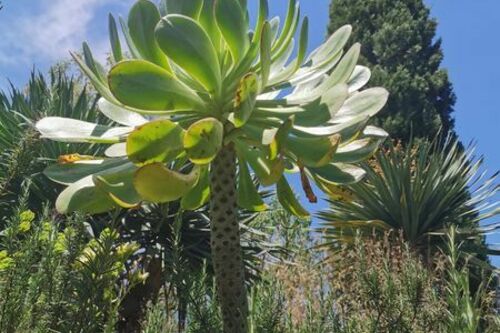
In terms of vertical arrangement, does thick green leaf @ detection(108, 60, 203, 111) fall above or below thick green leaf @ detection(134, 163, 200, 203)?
above

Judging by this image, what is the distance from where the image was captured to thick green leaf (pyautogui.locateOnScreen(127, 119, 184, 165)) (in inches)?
105

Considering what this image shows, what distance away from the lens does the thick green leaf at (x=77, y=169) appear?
318 centimetres

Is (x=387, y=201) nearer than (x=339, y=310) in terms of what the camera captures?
No

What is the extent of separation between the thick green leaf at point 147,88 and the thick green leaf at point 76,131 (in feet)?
1.30

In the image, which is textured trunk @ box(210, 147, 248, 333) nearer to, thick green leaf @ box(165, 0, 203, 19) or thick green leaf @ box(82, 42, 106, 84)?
thick green leaf @ box(165, 0, 203, 19)

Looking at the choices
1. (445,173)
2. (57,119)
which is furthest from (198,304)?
(445,173)

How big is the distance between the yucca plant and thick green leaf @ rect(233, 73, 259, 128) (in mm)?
5173

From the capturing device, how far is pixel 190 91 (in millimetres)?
3029

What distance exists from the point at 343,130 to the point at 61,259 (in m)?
1.24

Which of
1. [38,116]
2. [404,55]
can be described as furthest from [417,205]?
[404,55]

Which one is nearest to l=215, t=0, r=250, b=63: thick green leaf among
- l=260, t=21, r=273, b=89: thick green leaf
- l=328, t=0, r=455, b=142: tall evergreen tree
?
l=260, t=21, r=273, b=89: thick green leaf

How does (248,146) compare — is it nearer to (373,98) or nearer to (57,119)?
(373,98)

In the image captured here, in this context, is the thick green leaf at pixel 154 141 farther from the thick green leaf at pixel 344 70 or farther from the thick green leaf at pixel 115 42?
the thick green leaf at pixel 115 42

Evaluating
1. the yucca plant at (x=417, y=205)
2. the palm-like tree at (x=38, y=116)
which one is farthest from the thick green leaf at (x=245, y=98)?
the yucca plant at (x=417, y=205)
